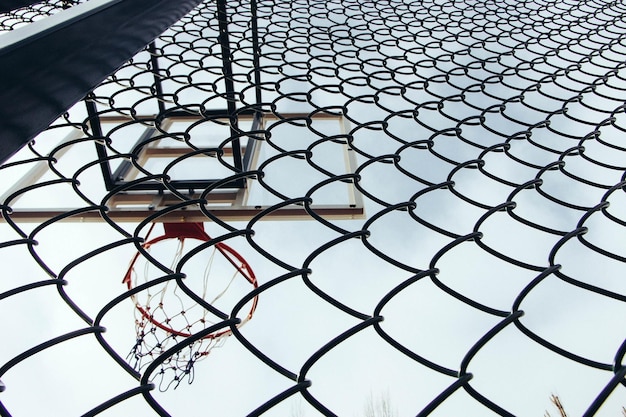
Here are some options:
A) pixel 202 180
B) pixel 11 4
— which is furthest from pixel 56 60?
pixel 202 180

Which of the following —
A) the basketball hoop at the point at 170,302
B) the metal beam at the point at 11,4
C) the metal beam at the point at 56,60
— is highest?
the metal beam at the point at 56,60

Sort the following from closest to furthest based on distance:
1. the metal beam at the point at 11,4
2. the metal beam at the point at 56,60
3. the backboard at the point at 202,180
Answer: the metal beam at the point at 56,60, the metal beam at the point at 11,4, the backboard at the point at 202,180

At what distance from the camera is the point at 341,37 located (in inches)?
114

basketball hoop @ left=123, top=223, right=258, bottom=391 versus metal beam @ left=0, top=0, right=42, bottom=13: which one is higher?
metal beam @ left=0, top=0, right=42, bottom=13

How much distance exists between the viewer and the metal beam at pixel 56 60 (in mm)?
654

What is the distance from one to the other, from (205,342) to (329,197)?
1.46 meters

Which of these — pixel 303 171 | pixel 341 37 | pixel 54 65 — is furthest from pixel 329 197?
pixel 54 65

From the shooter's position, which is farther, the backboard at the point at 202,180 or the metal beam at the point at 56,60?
the backboard at the point at 202,180

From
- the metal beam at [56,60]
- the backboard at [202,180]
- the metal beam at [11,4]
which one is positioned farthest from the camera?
the backboard at [202,180]

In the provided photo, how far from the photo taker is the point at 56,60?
30.0 inches

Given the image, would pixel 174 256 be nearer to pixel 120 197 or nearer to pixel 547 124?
pixel 120 197

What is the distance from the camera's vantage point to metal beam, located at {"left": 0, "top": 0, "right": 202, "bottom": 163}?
654 mm

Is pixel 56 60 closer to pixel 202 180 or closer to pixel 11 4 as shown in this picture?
pixel 11 4

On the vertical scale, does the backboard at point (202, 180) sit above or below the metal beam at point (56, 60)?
below
